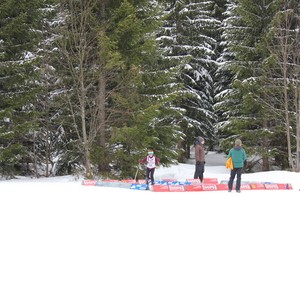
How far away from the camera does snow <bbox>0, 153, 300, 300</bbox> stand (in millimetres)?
3891

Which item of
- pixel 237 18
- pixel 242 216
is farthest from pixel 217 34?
pixel 242 216

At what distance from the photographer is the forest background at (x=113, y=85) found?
1598 centimetres

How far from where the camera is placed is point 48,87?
18.6m

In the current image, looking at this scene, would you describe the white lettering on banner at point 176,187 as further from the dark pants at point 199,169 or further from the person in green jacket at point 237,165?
the dark pants at point 199,169

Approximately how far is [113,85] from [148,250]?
13333 mm

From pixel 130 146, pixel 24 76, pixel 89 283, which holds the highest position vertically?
pixel 24 76

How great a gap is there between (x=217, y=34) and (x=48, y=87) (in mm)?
15014

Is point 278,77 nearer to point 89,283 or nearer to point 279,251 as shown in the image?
point 279,251

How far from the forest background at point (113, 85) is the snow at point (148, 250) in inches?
298

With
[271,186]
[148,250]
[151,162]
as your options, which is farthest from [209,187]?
[148,250]

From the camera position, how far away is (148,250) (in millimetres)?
5176

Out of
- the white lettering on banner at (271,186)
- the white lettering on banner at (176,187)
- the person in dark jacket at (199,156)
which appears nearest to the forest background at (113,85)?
the person in dark jacket at (199,156)

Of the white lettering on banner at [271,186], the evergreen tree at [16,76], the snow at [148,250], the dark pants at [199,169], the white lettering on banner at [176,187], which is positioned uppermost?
the evergreen tree at [16,76]

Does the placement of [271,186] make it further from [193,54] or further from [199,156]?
[193,54]
